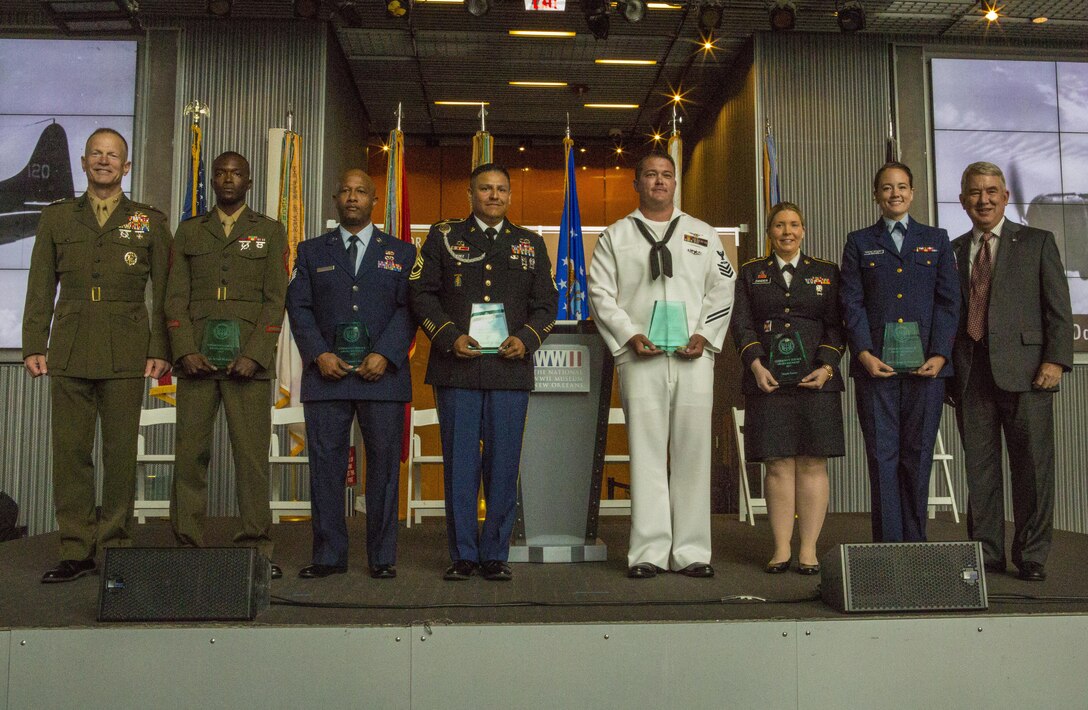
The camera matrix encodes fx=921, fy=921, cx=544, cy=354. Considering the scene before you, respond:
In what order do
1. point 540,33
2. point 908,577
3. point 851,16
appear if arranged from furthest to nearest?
point 540,33 < point 851,16 < point 908,577

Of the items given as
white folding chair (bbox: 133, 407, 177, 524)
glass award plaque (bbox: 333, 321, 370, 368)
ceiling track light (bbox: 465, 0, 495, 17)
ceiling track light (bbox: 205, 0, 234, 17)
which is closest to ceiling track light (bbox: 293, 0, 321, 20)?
ceiling track light (bbox: 205, 0, 234, 17)

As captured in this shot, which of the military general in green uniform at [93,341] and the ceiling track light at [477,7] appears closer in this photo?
the military general in green uniform at [93,341]

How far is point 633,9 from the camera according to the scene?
7043 mm

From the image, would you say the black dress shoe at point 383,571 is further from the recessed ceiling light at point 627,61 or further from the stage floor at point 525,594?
the recessed ceiling light at point 627,61

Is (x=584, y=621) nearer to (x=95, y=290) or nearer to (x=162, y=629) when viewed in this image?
(x=162, y=629)

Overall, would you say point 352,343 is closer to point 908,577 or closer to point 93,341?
point 93,341

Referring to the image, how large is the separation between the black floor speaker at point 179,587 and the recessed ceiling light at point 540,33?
6652mm

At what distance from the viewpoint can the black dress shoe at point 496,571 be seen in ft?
11.1

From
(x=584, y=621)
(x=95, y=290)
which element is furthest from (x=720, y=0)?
(x=584, y=621)

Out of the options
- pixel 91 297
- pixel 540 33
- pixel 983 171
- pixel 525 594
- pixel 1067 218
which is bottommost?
pixel 525 594

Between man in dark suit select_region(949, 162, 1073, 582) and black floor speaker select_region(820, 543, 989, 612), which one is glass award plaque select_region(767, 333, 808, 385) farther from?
black floor speaker select_region(820, 543, 989, 612)

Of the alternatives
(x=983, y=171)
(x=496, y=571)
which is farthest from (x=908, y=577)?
(x=983, y=171)

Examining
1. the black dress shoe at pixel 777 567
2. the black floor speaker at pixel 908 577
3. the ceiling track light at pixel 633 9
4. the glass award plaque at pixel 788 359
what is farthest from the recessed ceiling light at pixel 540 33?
the black floor speaker at pixel 908 577

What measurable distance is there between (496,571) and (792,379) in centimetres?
135
